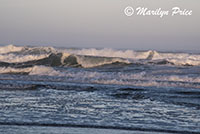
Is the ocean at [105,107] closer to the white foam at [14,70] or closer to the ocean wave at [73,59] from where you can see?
the white foam at [14,70]

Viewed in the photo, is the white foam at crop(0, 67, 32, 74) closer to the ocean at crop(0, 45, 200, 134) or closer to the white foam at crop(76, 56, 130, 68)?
the ocean at crop(0, 45, 200, 134)

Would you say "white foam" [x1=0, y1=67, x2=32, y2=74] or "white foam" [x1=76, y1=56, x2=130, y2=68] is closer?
"white foam" [x1=0, y1=67, x2=32, y2=74]

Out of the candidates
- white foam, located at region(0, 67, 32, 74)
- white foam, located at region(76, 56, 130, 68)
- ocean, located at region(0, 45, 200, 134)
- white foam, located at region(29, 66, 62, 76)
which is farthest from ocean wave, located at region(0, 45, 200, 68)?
ocean, located at region(0, 45, 200, 134)

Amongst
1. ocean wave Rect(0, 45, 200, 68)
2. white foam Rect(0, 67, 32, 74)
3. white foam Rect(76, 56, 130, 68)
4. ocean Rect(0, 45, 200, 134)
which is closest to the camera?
ocean Rect(0, 45, 200, 134)

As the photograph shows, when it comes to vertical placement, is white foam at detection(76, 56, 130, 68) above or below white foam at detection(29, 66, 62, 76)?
above

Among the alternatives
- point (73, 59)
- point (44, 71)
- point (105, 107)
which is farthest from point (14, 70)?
point (105, 107)

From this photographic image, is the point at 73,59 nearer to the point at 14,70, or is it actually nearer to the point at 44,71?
the point at 14,70

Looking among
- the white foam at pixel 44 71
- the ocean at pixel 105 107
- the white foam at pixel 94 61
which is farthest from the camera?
the white foam at pixel 94 61

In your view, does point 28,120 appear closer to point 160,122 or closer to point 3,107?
point 3,107

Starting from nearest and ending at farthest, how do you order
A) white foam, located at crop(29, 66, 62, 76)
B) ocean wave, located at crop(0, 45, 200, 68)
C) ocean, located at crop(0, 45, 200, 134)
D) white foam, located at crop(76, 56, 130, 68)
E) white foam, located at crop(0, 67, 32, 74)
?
1. ocean, located at crop(0, 45, 200, 134)
2. white foam, located at crop(29, 66, 62, 76)
3. white foam, located at crop(0, 67, 32, 74)
4. white foam, located at crop(76, 56, 130, 68)
5. ocean wave, located at crop(0, 45, 200, 68)

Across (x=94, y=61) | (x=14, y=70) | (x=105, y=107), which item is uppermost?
(x=94, y=61)

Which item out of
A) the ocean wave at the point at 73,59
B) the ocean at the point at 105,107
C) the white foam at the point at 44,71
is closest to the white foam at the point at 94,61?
the ocean wave at the point at 73,59

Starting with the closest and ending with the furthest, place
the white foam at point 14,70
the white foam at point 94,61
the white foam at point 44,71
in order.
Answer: the white foam at point 44,71, the white foam at point 14,70, the white foam at point 94,61

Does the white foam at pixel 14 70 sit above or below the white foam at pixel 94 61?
below
